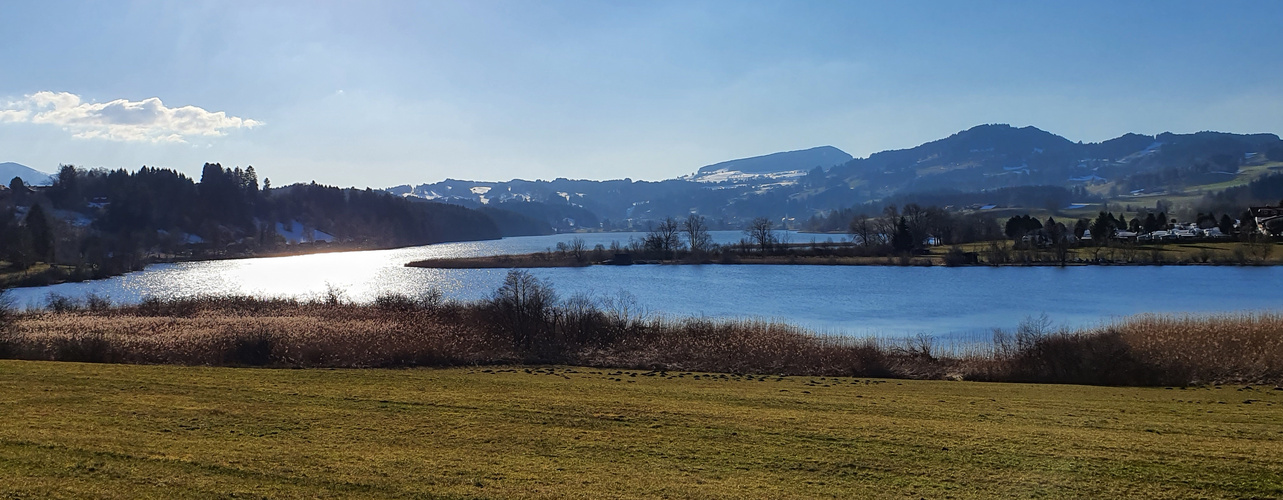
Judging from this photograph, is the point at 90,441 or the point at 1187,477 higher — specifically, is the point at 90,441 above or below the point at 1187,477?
above

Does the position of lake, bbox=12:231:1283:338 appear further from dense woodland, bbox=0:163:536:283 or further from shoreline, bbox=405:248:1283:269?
dense woodland, bbox=0:163:536:283

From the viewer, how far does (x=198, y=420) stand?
11359mm

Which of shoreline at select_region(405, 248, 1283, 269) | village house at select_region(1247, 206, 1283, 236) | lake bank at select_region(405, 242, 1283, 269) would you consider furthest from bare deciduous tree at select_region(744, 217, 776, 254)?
village house at select_region(1247, 206, 1283, 236)

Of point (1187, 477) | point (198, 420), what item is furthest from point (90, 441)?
point (1187, 477)

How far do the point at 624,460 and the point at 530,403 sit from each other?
404 cm

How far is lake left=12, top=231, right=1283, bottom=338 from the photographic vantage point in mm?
42812

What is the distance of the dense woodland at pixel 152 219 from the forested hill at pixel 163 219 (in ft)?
0.56

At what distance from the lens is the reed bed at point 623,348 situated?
1998 cm

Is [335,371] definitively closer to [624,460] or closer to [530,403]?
[530,403]

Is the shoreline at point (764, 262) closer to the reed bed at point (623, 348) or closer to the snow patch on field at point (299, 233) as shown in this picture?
the reed bed at point (623, 348)

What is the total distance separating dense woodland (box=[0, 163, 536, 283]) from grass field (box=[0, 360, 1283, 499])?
94360 mm

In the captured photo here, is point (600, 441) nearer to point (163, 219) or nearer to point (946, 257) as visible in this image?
point (946, 257)

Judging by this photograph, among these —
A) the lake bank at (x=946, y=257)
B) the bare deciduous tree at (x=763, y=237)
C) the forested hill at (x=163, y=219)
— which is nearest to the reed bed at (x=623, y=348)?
the lake bank at (x=946, y=257)

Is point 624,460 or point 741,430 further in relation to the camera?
point 741,430
